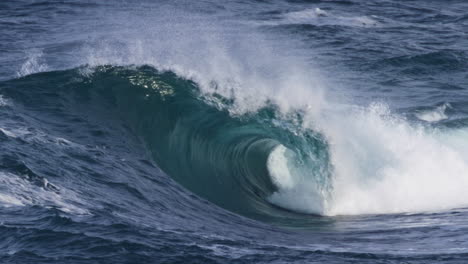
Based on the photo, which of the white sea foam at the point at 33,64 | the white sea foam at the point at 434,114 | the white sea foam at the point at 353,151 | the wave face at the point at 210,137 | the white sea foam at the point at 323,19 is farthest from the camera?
Result: the white sea foam at the point at 323,19

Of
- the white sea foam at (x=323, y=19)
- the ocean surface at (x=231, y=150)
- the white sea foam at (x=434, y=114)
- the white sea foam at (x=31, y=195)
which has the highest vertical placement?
the white sea foam at (x=323, y=19)

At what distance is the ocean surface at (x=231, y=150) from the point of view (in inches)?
515

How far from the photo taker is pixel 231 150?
1953cm

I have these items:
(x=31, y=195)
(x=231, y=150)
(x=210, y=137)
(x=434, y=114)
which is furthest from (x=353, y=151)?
(x=31, y=195)

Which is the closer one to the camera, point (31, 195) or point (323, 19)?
point (31, 195)

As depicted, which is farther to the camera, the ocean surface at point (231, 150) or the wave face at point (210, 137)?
the wave face at point (210, 137)

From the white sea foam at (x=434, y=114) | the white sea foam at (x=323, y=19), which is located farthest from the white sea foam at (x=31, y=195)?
the white sea foam at (x=323, y=19)

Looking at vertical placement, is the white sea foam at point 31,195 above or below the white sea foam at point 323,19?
below

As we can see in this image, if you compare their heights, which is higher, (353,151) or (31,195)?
(353,151)

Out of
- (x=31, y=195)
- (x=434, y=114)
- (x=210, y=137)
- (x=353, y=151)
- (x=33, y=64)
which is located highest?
(x=434, y=114)

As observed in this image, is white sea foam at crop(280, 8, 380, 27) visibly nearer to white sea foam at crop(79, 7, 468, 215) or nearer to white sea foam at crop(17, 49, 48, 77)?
white sea foam at crop(79, 7, 468, 215)

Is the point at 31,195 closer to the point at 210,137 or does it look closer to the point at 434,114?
the point at 210,137

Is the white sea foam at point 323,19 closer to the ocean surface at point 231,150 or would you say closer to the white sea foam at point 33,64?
the ocean surface at point 231,150

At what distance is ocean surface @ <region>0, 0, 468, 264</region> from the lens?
13.1 metres
